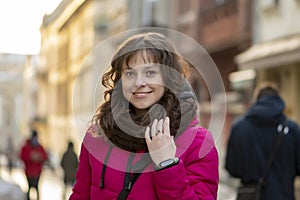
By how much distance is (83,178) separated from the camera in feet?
10.9

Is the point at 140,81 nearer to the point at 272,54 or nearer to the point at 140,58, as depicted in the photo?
the point at 140,58

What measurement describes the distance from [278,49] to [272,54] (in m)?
0.38

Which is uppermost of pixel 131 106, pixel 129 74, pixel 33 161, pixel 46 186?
pixel 129 74

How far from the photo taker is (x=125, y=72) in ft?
10.3

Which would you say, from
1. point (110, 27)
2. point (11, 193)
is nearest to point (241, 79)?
point (11, 193)

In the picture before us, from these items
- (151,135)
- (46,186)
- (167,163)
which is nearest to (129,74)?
(151,135)

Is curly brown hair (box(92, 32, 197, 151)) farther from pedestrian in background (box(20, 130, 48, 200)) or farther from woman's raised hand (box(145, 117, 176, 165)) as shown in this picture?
pedestrian in background (box(20, 130, 48, 200))

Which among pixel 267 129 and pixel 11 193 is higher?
pixel 267 129

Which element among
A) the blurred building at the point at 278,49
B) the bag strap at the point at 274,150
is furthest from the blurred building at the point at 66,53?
the bag strap at the point at 274,150

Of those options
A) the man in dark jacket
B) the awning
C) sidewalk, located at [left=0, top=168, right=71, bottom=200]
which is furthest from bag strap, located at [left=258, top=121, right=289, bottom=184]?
the awning

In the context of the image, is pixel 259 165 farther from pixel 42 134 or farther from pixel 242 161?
pixel 42 134

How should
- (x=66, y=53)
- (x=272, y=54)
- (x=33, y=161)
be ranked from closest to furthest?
1. (x=33, y=161)
2. (x=272, y=54)
3. (x=66, y=53)

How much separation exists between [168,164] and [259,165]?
12.2 feet

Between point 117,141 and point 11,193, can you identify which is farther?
point 11,193
